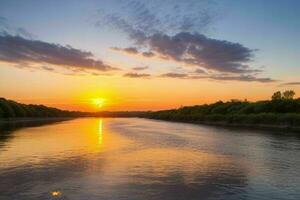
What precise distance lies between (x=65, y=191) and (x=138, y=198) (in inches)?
180

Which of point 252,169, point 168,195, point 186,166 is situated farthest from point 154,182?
point 252,169

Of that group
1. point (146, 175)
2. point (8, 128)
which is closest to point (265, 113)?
point (8, 128)

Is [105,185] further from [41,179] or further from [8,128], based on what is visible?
[8,128]

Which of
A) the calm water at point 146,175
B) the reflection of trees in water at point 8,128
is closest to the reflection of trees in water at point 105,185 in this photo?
the calm water at point 146,175

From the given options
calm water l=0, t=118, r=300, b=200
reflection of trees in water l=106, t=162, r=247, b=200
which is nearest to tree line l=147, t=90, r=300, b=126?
calm water l=0, t=118, r=300, b=200

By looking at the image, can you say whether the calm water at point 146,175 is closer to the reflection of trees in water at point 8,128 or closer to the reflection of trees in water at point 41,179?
the reflection of trees in water at point 41,179

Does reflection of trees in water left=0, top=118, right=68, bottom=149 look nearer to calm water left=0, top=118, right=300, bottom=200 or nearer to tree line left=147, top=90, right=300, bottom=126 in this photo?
calm water left=0, top=118, right=300, bottom=200

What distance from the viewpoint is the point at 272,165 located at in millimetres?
34469

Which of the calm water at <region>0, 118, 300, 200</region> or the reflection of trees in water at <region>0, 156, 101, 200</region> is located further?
the calm water at <region>0, 118, 300, 200</region>

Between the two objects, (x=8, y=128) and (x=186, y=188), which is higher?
(x=8, y=128)

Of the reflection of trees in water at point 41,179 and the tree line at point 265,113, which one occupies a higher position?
the tree line at point 265,113

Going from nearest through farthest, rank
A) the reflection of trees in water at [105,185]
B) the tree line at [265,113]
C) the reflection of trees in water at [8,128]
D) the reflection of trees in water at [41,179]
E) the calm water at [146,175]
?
the reflection of trees in water at [105,185], the reflection of trees in water at [41,179], the calm water at [146,175], the reflection of trees in water at [8,128], the tree line at [265,113]

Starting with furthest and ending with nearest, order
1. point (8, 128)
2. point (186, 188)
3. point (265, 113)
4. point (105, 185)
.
Result: point (265, 113) < point (8, 128) < point (105, 185) < point (186, 188)

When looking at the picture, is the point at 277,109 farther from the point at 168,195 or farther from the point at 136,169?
the point at 168,195
